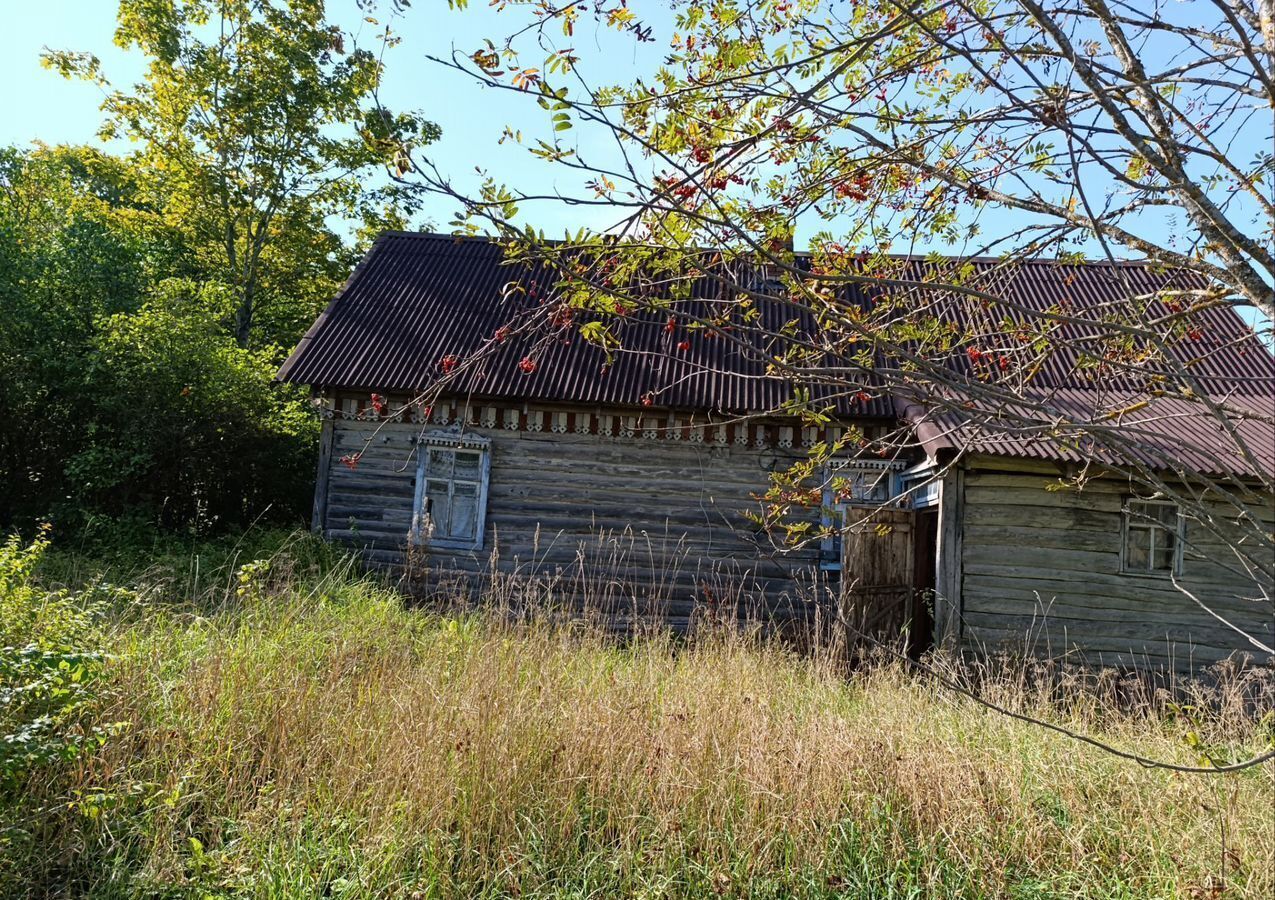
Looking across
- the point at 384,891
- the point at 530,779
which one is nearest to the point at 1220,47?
the point at 530,779

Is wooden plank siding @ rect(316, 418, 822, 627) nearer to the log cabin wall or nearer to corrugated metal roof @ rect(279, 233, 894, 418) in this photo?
the log cabin wall

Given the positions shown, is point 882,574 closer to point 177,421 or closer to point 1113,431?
point 1113,431

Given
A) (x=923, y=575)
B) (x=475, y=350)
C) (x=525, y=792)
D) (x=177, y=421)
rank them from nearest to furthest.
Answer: (x=525, y=792)
(x=923, y=575)
(x=475, y=350)
(x=177, y=421)

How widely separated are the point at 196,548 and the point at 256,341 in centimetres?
852

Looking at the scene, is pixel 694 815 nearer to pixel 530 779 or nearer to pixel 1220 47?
pixel 530 779

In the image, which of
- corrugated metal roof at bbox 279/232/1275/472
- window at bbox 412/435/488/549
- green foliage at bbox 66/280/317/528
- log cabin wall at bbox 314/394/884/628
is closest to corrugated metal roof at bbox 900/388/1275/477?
corrugated metal roof at bbox 279/232/1275/472

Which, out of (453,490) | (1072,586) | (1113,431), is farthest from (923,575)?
(1113,431)

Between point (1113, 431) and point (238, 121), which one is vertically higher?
point (238, 121)

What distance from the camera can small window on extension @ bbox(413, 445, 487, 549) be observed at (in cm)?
1050

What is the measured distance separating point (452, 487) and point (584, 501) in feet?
5.67

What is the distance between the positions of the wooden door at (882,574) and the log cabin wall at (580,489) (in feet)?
4.17

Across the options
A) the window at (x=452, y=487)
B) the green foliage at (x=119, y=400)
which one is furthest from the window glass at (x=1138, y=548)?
the green foliage at (x=119, y=400)

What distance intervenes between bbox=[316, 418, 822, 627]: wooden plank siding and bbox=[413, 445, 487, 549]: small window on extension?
0.16 m

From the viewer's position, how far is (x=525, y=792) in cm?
383
